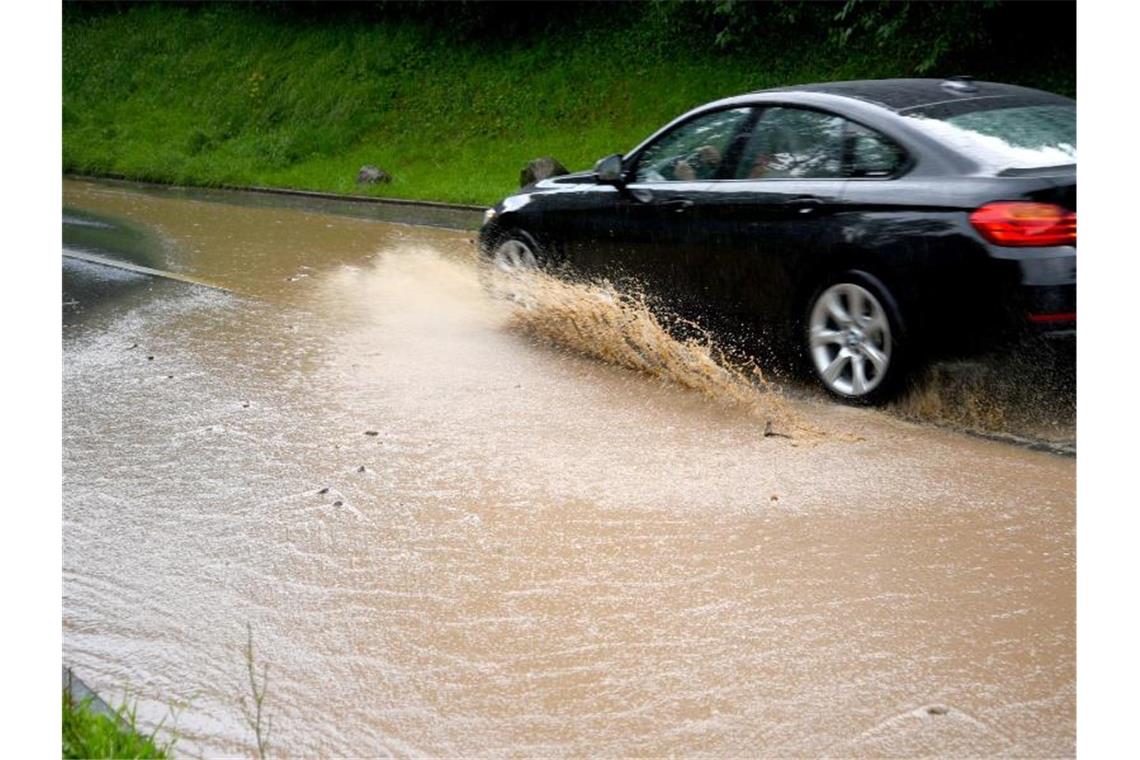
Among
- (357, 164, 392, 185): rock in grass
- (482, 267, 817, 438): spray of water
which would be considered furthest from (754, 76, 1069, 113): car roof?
(357, 164, 392, 185): rock in grass

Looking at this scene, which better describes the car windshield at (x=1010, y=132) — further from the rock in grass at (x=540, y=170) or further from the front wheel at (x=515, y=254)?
the rock in grass at (x=540, y=170)

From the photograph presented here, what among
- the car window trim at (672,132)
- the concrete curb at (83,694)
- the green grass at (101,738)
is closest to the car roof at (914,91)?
the car window trim at (672,132)

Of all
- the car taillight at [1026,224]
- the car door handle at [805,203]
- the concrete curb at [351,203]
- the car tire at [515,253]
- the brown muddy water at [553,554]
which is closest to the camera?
the brown muddy water at [553,554]

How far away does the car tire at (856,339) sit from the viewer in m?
6.68

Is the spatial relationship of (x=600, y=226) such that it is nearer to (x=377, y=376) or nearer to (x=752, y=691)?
(x=377, y=376)

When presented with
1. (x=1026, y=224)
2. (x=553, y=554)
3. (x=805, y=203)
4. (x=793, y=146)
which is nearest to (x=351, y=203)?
(x=793, y=146)

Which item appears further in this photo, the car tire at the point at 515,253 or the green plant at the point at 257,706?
the car tire at the point at 515,253

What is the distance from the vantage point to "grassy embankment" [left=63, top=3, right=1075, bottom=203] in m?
19.7

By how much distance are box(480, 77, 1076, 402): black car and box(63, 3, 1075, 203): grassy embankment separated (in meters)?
9.50

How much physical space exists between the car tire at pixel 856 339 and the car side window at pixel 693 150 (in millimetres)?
1234

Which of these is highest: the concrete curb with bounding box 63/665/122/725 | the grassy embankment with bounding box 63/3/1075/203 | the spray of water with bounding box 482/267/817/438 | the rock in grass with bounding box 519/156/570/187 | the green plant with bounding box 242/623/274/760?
the grassy embankment with bounding box 63/3/1075/203

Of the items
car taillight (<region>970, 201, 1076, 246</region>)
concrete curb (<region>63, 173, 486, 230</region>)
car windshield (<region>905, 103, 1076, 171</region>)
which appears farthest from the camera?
concrete curb (<region>63, 173, 486, 230</region>)

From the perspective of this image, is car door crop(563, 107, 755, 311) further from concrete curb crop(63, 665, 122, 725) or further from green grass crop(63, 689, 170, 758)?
green grass crop(63, 689, 170, 758)

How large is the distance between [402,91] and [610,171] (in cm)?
1720
